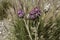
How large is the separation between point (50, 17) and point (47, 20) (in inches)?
6.0

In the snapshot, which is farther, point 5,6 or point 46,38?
point 5,6

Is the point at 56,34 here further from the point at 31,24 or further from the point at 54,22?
the point at 31,24

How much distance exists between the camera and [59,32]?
175 inches

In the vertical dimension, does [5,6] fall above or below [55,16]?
below

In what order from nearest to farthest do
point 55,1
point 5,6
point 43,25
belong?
point 43,25 < point 55,1 < point 5,6

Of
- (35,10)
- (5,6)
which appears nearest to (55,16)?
(35,10)

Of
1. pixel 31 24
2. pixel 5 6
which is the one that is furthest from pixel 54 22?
pixel 5 6

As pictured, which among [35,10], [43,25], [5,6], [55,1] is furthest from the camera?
[5,6]

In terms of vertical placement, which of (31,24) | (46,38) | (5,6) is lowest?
(5,6)

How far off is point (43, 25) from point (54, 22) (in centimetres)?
26

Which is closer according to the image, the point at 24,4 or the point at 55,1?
the point at 24,4

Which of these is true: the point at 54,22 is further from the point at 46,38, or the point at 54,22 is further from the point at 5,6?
the point at 5,6

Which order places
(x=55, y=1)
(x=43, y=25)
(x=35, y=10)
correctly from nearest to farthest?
(x=35, y=10)
(x=43, y=25)
(x=55, y=1)

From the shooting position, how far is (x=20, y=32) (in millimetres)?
4371
